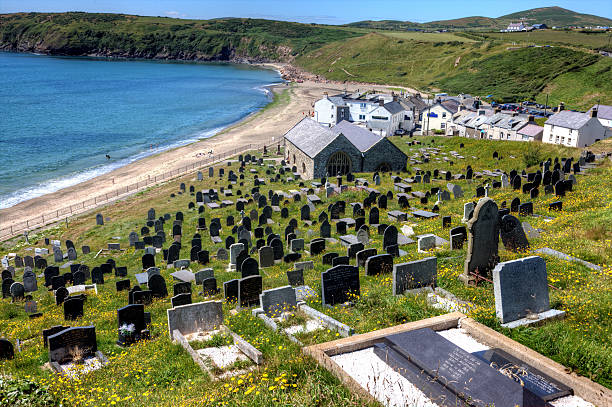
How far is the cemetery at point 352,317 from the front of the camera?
7535 millimetres

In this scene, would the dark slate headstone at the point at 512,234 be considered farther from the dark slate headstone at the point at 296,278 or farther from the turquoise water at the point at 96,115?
the turquoise water at the point at 96,115

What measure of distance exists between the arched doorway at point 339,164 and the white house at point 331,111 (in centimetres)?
3294

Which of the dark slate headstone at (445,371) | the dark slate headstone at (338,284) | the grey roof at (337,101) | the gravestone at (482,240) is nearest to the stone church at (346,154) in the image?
the dark slate headstone at (338,284)

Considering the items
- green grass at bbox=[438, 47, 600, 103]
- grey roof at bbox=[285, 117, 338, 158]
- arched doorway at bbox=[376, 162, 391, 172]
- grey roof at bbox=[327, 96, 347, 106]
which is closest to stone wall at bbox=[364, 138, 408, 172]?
arched doorway at bbox=[376, 162, 391, 172]

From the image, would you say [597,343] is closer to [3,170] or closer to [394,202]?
[394,202]

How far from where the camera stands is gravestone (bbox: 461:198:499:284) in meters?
12.6

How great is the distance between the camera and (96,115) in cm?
9231

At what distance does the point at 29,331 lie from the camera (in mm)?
14906

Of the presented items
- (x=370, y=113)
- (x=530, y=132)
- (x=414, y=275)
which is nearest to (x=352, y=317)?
(x=414, y=275)

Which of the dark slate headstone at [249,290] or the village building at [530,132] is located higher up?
the village building at [530,132]

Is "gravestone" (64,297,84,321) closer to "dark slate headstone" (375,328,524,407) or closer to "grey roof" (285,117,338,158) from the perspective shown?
"dark slate headstone" (375,328,524,407)

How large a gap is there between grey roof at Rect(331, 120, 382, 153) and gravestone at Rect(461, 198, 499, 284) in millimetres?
30481

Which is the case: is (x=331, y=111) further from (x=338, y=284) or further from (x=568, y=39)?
(x=568, y=39)

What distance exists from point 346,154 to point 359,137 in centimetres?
337
